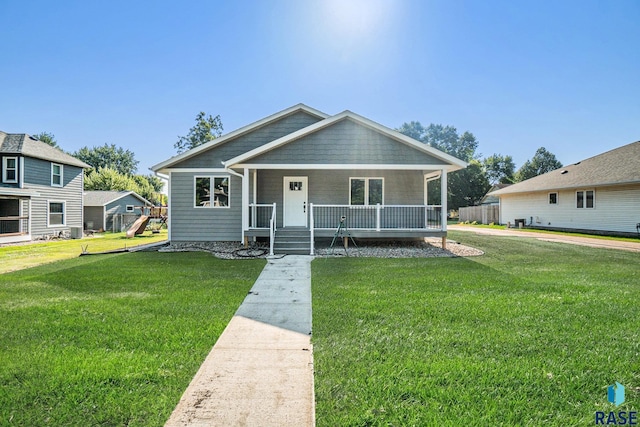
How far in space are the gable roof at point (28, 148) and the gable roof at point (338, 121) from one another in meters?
14.7

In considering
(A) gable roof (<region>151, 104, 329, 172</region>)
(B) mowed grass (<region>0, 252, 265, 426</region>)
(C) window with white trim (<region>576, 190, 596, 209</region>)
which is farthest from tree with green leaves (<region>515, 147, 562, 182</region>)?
(B) mowed grass (<region>0, 252, 265, 426</region>)

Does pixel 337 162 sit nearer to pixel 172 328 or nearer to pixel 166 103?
pixel 172 328

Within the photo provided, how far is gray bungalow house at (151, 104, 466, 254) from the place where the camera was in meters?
11.6

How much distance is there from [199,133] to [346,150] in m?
32.2

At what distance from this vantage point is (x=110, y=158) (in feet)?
212

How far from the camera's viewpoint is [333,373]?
292cm

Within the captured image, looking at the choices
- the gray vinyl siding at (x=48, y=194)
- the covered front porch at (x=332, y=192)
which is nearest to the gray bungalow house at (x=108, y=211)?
the gray vinyl siding at (x=48, y=194)

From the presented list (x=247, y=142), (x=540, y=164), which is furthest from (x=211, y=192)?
(x=540, y=164)

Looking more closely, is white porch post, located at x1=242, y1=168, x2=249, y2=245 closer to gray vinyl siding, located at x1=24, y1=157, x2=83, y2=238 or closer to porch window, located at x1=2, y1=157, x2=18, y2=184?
gray vinyl siding, located at x1=24, y1=157, x2=83, y2=238

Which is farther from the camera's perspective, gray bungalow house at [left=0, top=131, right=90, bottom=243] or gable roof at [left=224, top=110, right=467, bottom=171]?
gray bungalow house at [left=0, top=131, right=90, bottom=243]

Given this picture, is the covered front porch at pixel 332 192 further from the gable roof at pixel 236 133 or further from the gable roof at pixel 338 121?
the gable roof at pixel 236 133

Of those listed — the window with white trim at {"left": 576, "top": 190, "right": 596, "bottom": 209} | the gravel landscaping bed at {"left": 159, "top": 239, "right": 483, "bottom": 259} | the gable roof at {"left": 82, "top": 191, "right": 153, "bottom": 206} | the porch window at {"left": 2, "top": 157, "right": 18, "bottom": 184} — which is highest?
the porch window at {"left": 2, "top": 157, "right": 18, "bottom": 184}

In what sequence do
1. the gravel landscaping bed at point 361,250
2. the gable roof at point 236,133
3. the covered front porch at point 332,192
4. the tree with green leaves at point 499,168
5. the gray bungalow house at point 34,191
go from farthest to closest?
the tree with green leaves at point 499,168 < the gray bungalow house at point 34,191 < the gable roof at point 236,133 < the covered front porch at point 332,192 < the gravel landscaping bed at point 361,250

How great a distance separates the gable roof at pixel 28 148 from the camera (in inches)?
703
